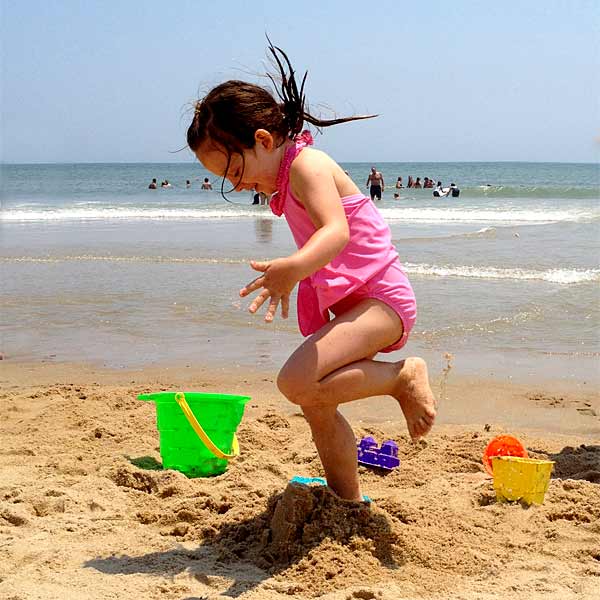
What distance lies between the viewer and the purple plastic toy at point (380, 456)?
363cm

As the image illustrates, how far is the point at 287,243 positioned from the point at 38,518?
10804 mm

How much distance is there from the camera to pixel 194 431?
11.6 ft

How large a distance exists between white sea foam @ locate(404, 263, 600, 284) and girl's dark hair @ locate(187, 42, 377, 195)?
21.5ft

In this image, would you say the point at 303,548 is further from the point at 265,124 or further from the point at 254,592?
the point at 265,124

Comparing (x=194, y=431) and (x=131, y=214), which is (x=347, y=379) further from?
(x=131, y=214)

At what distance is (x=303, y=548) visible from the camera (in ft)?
8.89

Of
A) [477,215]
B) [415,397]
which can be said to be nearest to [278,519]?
[415,397]

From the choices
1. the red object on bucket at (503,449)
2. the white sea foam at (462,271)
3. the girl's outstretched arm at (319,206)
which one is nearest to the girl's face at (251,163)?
the girl's outstretched arm at (319,206)

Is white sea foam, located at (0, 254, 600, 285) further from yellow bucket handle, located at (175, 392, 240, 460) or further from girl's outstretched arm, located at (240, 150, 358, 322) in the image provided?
girl's outstretched arm, located at (240, 150, 358, 322)

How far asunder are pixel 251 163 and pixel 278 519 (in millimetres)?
1206

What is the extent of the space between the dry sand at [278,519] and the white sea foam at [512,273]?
4.81m

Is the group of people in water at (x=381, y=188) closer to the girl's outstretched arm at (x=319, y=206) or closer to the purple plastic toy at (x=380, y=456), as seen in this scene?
the purple plastic toy at (x=380, y=456)

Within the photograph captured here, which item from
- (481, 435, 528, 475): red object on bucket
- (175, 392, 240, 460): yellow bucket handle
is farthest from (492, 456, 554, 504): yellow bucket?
(175, 392, 240, 460): yellow bucket handle

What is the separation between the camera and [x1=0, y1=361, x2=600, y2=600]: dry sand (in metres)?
2.56
